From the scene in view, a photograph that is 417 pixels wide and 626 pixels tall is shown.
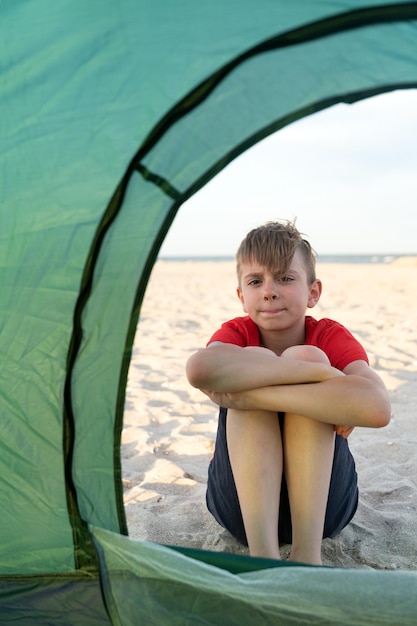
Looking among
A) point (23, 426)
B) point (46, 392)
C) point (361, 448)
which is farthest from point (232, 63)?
point (361, 448)

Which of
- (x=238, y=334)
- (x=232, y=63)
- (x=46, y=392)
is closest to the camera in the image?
(x=232, y=63)

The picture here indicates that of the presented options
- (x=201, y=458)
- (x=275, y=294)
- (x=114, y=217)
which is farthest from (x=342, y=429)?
(x=201, y=458)

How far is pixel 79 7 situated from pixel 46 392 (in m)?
0.85

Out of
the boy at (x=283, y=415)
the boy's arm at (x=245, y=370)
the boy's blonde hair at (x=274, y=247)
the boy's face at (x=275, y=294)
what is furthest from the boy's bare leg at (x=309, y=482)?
the boy's blonde hair at (x=274, y=247)

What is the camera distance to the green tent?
1312mm

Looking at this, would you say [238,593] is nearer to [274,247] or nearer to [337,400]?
[337,400]

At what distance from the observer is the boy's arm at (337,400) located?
62.9 inches

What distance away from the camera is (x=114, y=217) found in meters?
1.39

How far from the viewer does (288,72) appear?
1372 millimetres

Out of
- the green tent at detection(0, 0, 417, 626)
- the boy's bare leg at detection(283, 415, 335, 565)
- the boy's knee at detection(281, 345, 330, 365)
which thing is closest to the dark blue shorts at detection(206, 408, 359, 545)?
the boy's bare leg at detection(283, 415, 335, 565)

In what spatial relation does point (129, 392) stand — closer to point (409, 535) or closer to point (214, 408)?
point (214, 408)

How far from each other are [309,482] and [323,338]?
0.48 meters

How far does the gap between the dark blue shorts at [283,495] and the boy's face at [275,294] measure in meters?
0.31

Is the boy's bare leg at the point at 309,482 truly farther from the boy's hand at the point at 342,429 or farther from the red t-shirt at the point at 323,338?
the red t-shirt at the point at 323,338
